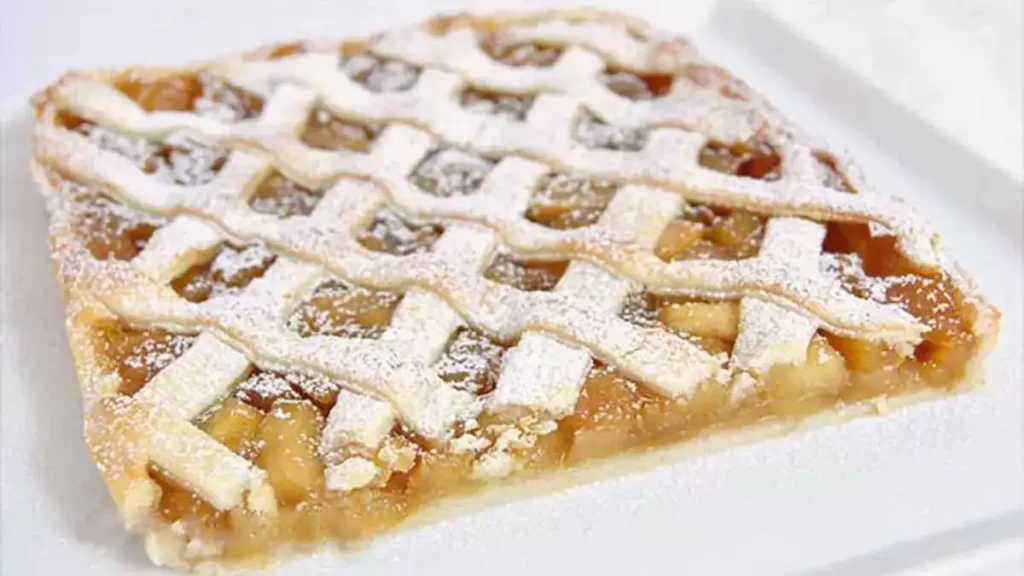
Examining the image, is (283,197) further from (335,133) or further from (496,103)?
(496,103)

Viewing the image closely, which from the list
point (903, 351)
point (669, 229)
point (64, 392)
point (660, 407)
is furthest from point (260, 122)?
point (903, 351)

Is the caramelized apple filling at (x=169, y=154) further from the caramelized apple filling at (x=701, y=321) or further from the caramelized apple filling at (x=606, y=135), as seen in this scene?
the caramelized apple filling at (x=701, y=321)

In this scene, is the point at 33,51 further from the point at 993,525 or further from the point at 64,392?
the point at 993,525

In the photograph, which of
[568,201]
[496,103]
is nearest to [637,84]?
[496,103]

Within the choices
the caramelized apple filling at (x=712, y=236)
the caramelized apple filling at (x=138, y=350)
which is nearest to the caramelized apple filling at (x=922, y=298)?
the caramelized apple filling at (x=712, y=236)

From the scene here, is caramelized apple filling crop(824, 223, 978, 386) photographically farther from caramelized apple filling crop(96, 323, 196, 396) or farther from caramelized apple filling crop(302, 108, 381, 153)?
caramelized apple filling crop(96, 323, 196, 396)

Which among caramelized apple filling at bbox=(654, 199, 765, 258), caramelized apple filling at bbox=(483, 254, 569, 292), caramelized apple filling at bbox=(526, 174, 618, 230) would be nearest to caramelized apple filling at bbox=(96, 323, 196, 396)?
caramelized apple filling at bbox=(483, 254, 569, 292)

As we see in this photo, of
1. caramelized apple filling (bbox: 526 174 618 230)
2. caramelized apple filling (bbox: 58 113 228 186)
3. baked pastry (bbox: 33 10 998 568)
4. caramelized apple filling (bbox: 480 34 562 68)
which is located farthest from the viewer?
caramelized apple filling (bbox: 480 34 562 68)
